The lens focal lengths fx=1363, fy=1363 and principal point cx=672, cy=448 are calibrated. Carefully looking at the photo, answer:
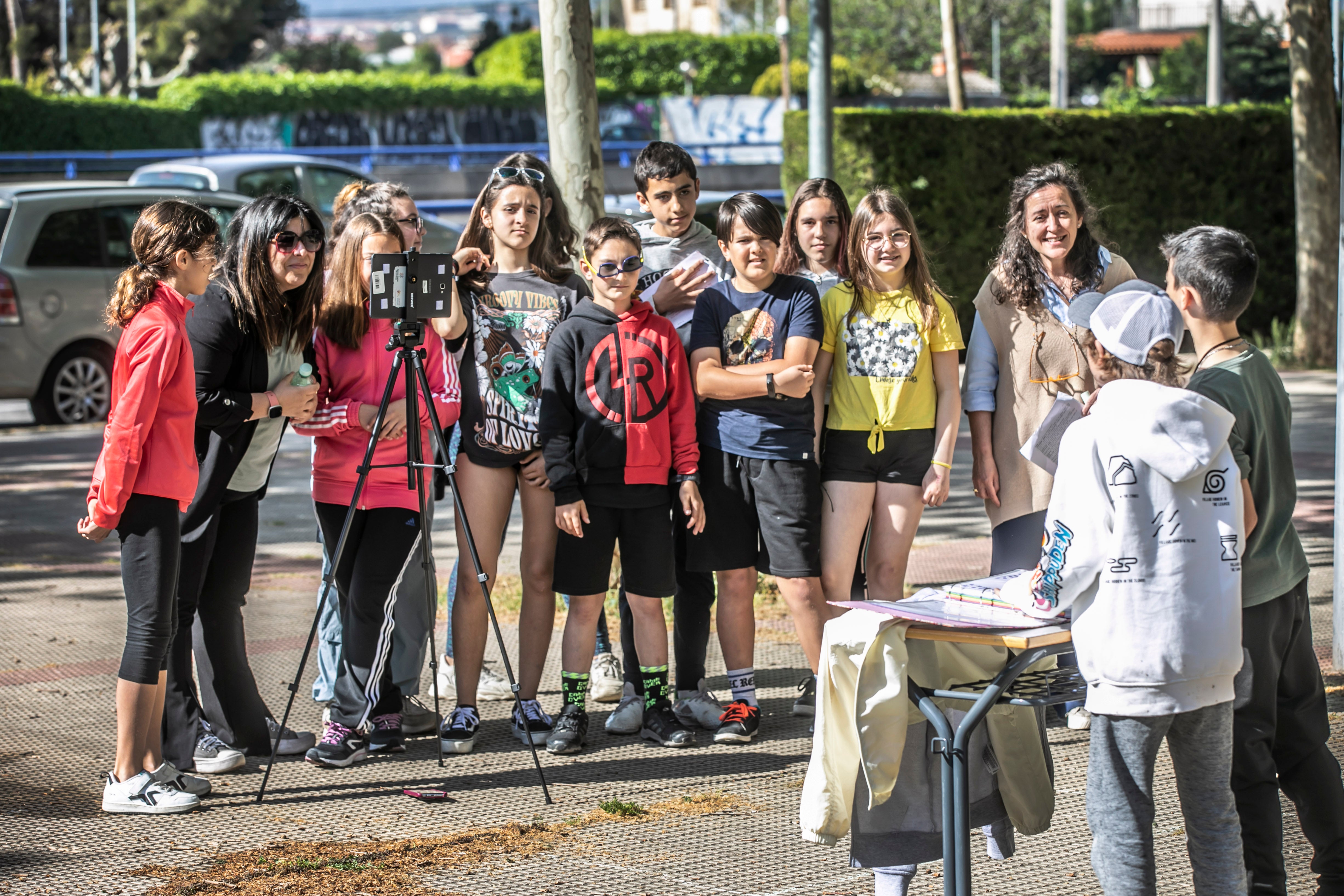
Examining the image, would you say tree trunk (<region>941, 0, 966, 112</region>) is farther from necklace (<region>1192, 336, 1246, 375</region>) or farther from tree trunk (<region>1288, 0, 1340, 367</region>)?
necklace (<region>1192, 336, 1246, 375</region>)

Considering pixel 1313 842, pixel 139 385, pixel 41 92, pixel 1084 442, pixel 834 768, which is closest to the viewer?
pixel 1084 442

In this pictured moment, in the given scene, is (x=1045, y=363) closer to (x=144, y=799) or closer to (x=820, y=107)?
(x=144, y=799)

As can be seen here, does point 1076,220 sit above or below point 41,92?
below

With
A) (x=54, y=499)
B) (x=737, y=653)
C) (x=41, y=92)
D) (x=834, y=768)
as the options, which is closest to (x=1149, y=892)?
(x=834, y=768)

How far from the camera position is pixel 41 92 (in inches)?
1517

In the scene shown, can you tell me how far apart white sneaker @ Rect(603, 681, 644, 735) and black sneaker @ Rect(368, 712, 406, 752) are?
2.49 feet

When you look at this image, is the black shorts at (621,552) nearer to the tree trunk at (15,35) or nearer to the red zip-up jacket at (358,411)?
the red zip-up jacket at (358,411)

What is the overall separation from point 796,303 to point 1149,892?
2.43 m

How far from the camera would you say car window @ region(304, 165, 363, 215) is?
15914 mm

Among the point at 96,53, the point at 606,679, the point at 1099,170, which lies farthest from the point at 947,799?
the point at 96,53

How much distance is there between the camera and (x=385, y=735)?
16.1ft

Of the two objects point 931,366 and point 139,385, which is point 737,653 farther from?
point 139,385

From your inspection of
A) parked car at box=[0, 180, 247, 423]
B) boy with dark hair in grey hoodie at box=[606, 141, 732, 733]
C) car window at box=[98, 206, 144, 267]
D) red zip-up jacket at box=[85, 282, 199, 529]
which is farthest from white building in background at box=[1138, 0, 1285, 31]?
red zip-up jacket at box=[85, 282, 199, 529]

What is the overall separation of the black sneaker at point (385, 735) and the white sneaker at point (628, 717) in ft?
2.49
